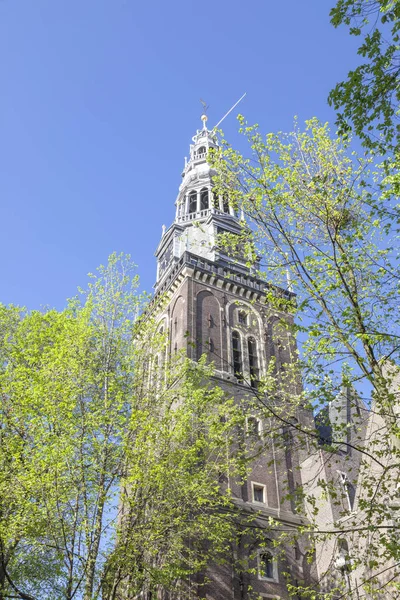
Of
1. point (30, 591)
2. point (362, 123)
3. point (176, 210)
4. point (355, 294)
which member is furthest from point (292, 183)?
point (176, 210)

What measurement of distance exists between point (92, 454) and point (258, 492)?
14.8 m

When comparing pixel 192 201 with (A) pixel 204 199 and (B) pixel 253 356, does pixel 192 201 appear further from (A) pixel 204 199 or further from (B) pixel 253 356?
(B) pixel 253 356

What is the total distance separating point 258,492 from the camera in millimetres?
27188

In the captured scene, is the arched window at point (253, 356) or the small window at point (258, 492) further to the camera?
the arched window at point (253, 356)

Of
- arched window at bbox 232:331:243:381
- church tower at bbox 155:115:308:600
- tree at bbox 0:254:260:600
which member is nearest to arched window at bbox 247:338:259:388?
church tower at bbox 155:115:308:600

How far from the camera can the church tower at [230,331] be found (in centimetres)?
2361

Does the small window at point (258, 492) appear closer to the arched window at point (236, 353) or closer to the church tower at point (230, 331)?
the church tower at point (230, 331)

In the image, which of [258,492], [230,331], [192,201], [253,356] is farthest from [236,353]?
[192,201]

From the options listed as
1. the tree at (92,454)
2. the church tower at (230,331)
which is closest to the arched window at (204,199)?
the church tower at (230,331)

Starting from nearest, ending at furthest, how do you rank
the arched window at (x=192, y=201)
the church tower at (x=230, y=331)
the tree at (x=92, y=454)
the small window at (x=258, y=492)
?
the tree at (x=92, y=454)
the church tower at (x=230, y=331)
the small window at (x=258, y=492)
the arched window at (x=192, y=201)

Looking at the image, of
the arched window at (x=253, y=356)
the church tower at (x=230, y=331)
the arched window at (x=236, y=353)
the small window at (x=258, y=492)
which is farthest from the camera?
the arched window at (x=253, y=356)

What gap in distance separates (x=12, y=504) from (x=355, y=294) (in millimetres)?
9744

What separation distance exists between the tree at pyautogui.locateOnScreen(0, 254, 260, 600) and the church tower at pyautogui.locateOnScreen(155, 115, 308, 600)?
3188 mm

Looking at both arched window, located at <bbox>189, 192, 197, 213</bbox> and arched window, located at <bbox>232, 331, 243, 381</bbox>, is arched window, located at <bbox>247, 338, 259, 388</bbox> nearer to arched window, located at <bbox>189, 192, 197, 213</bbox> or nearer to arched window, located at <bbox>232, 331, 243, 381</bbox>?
arched window, located at <bbox>232, 331, 243, 381</bbox>
